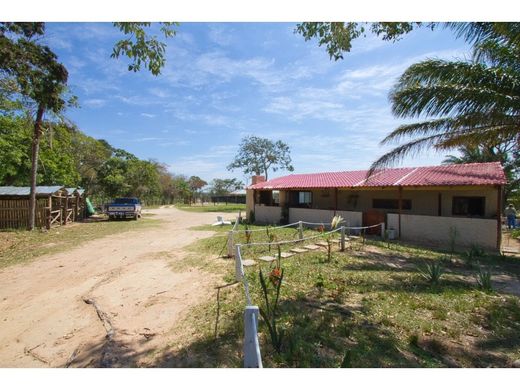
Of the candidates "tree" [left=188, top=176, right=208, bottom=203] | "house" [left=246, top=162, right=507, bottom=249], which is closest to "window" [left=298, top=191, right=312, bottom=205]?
"house" [left=246, top=162, right=507, bottom=249]

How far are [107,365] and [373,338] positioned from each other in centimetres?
349

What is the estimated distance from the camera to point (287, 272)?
6.94m

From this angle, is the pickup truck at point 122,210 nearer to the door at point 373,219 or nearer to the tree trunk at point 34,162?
the tree trunk at point 34,162

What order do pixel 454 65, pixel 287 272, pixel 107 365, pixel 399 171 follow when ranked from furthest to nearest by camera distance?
pixel 399 171, pixel 287 272, pixel 454 65, pixel 107 365

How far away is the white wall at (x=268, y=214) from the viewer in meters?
19.1

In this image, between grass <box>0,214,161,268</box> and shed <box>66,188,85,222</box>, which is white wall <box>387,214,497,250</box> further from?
shed <box>66,188,85,222</box>

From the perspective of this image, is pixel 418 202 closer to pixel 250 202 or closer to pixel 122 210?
pixel 250 202

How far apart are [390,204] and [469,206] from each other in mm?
3644

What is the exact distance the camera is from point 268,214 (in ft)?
64.8

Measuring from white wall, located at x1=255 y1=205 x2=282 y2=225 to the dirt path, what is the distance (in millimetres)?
10778

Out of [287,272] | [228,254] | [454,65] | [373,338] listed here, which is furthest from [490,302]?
[228,254]

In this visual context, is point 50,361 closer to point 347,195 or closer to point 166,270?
point 166,270

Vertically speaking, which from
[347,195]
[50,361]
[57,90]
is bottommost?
[50,361]

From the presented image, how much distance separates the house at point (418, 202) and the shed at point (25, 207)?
13.0 metres
